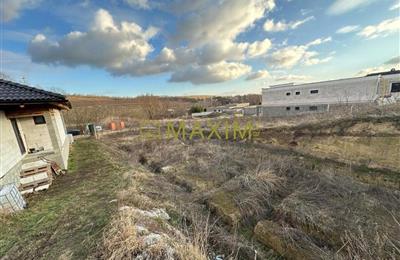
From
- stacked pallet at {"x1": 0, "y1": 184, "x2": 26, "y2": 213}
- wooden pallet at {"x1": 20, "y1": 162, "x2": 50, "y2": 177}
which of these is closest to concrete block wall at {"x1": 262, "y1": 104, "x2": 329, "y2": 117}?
wooden pallet at {"x1": 20, "y1": 162, "x2": 50, "y2": 177}

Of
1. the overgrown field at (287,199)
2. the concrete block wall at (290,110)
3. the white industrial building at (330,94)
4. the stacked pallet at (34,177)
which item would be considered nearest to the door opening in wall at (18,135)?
the stacked pallet at (34,177)

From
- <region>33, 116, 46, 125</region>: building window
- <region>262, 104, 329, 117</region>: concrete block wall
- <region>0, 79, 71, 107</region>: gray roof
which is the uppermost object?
<region>0, 79, 71, 107</region>: gray roof

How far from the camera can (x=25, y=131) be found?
6242mm

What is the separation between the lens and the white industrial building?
17.3 m

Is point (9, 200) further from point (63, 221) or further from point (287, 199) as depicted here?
point (287, 199)

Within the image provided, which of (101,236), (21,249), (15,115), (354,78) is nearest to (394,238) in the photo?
(101,236)

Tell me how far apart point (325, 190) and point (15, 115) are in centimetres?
907

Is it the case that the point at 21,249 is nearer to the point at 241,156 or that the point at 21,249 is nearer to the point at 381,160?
the point at 241,156

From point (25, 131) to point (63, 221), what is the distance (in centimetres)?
441

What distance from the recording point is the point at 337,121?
1118 cm

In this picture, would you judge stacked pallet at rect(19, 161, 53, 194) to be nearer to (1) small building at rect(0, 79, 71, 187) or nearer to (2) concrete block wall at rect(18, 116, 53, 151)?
(1) small building at rect(0, 79, 71, 187)

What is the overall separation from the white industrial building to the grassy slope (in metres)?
21.6

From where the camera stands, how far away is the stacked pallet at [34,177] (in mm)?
5175

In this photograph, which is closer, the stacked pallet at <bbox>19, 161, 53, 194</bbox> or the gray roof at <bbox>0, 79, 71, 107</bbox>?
the gray roof at <bbox>0, 79, 71, 107</bbox>
